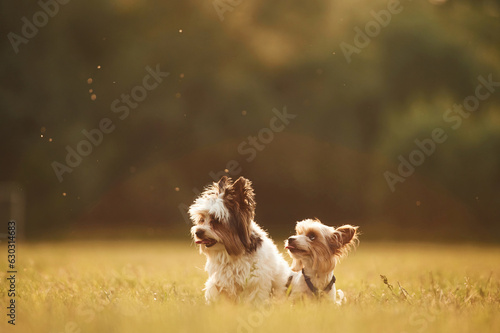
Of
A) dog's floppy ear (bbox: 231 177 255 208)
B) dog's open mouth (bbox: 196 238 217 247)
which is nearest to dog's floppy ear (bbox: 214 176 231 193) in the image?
dog's floppy ear (bbox: 231 177 255 208)

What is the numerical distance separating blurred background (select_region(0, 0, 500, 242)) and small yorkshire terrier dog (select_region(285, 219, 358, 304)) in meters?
14.6

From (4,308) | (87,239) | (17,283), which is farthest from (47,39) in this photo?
(4,308)

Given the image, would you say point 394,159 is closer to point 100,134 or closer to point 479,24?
point 479,24

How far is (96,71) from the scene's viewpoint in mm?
24438

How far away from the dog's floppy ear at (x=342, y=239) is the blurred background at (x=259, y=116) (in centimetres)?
1458

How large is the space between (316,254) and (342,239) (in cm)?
44

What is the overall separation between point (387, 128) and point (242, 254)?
712 inches

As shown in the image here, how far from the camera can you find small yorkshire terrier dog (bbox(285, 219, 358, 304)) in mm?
6629

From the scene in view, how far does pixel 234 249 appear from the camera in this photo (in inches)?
250

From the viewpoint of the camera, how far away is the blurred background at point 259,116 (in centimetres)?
2253

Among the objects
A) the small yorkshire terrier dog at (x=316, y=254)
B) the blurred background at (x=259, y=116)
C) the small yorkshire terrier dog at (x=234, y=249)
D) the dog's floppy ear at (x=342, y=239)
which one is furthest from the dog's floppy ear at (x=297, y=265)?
the blurred background at (x=259, y=116)

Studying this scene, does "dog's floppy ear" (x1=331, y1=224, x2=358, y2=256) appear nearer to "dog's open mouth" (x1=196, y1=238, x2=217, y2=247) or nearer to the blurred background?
"dog's open mouth" (x1=196, y1=238, x2=217, y2=247)

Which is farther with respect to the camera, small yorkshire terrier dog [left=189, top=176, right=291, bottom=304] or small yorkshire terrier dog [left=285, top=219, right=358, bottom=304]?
small yorkshire terrier dog [left=285, top=219, right=358, bottom=304]

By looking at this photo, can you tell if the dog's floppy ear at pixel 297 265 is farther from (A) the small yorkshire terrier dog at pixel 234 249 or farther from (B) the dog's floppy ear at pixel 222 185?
(B) the dog's floppy ear at pixel 222 185
